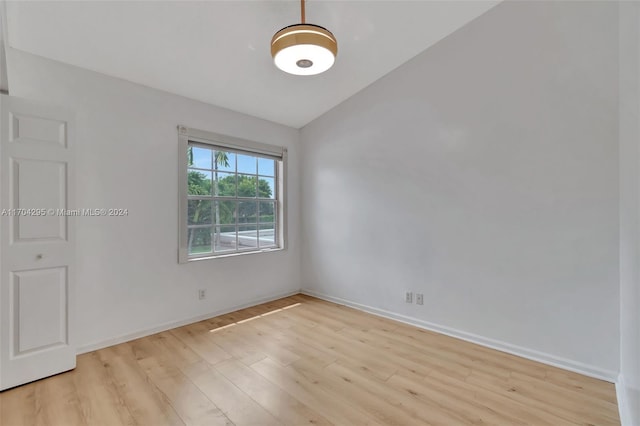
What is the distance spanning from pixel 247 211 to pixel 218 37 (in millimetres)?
2082

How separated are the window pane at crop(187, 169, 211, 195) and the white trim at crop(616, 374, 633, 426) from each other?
152 inches

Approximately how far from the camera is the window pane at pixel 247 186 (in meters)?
3.90

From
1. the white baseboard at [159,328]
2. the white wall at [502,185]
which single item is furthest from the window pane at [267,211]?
the white wall at [502,185]

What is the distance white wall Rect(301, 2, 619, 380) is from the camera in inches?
88.3

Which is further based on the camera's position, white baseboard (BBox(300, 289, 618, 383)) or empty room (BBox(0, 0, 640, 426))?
white baseboard (BBox(300, 289, 618, 383))

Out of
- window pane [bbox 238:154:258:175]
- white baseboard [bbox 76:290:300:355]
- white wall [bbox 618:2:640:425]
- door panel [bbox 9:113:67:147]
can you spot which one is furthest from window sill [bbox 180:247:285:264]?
white wall [bbox 618:2:640:425]

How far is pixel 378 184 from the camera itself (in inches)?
139

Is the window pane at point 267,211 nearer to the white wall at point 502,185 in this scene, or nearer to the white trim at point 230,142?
the white trim at point 230,142

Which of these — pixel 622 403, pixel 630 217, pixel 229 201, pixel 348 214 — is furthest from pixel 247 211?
pixel 622 403

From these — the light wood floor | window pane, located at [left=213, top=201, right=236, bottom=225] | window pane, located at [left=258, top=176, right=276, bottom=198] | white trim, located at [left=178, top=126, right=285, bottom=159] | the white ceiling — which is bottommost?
the light wood floor

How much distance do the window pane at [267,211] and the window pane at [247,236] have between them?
0.64 ft

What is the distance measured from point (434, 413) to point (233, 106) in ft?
11.8

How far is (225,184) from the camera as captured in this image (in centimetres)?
373

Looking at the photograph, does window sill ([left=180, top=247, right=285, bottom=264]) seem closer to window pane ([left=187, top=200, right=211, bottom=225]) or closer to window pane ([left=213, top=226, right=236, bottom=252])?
window pane ([left=213, top=226, right=236, bottom=252])
